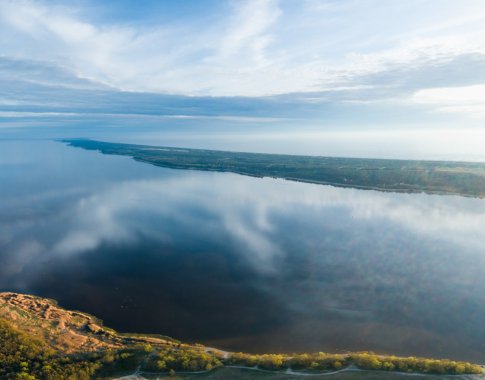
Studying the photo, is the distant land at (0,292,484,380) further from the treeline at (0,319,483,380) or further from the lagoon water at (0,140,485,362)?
the lagoon water at (0,140,485,362)

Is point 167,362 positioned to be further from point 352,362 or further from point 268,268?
point 268,268

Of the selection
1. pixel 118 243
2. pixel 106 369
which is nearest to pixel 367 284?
pixel 106 369

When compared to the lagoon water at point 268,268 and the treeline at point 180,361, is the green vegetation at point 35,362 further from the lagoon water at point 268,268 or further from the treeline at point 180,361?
the lagoon water at point 268,268

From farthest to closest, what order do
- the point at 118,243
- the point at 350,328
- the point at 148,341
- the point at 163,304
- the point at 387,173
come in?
the point at 387,173 → the point at 118,243 → the point at 163,304 → the point at 350,328 → the point at 148,341

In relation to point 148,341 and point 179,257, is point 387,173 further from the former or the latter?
point 148,341

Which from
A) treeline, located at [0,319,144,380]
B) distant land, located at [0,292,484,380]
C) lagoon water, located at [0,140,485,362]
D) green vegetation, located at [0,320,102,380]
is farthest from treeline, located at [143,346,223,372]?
green vegetation, located at [0,320,102,380]

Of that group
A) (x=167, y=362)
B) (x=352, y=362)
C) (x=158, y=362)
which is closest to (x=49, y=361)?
(x=158, y=362)
